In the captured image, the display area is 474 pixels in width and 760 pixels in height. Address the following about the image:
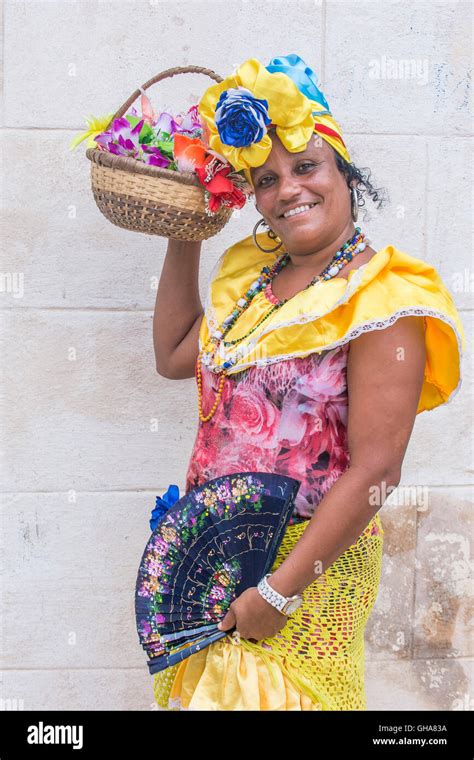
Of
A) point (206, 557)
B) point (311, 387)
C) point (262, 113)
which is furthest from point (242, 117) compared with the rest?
point (206, 557)

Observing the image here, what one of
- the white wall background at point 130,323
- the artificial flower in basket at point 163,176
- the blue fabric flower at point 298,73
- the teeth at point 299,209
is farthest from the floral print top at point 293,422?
the white wall background at point 130,323

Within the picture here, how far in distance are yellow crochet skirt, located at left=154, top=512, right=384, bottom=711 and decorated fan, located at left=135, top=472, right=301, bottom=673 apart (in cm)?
9

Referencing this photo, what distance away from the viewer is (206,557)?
226 centimetres

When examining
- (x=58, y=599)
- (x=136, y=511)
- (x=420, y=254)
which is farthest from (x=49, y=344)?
(x=420, y=254)

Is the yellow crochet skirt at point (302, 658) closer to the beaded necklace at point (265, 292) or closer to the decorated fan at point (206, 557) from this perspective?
the decorated fan at point (206, 557)

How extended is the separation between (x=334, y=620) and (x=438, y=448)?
1.30m

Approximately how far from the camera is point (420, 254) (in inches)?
131

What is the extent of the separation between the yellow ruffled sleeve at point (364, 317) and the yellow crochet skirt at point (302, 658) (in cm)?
47

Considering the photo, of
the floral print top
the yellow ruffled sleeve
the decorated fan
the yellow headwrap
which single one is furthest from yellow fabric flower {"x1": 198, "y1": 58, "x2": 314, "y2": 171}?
the decorated fan

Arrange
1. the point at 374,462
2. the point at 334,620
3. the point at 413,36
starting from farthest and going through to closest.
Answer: the point at 413,36 < the point at 334,620 < the point at 374,462

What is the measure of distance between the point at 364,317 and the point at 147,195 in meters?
0.69

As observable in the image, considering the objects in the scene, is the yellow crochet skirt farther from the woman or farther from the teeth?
the teeth

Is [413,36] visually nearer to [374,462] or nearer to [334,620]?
[374,462]

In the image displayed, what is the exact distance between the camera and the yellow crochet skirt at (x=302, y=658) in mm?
2219
